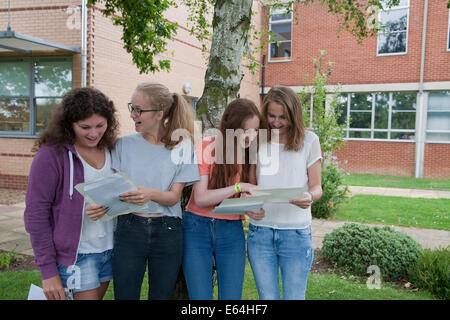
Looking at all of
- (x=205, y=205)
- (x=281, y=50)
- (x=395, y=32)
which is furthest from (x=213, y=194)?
(x=281, y=50)

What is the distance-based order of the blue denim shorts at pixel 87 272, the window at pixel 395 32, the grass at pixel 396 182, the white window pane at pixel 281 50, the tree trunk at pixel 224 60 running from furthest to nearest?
the white window pane at pixel 281 50, the window at pixel 395 32, the grass at pixel 396 182, the tree trunk at pixel 224 60, the blue denim shorts at pixel 87 272

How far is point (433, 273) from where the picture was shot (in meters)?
3.81

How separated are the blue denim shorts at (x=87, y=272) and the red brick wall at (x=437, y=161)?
14.3 meters

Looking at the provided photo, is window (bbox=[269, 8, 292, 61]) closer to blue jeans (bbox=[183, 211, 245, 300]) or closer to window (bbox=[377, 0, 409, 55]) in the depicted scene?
window (bbox=[377, 0, 409, 55])

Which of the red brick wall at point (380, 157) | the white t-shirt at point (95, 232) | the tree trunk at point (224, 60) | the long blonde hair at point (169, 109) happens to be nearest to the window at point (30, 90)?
the tree trunk at point (224, 60)

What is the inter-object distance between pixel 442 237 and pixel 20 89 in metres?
9.60

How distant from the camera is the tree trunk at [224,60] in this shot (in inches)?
113

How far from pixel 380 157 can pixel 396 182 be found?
7.08 ft

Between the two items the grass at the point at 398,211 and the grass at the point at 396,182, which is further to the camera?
the grass at the point at 396,182

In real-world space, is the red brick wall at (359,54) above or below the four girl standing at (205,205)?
above

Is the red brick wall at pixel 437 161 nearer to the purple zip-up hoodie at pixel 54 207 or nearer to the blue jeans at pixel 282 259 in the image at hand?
the blue jeans at pixel 282 259

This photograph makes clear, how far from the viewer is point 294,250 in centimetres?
216

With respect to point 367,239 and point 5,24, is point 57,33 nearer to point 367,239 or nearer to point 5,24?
point 5,24
